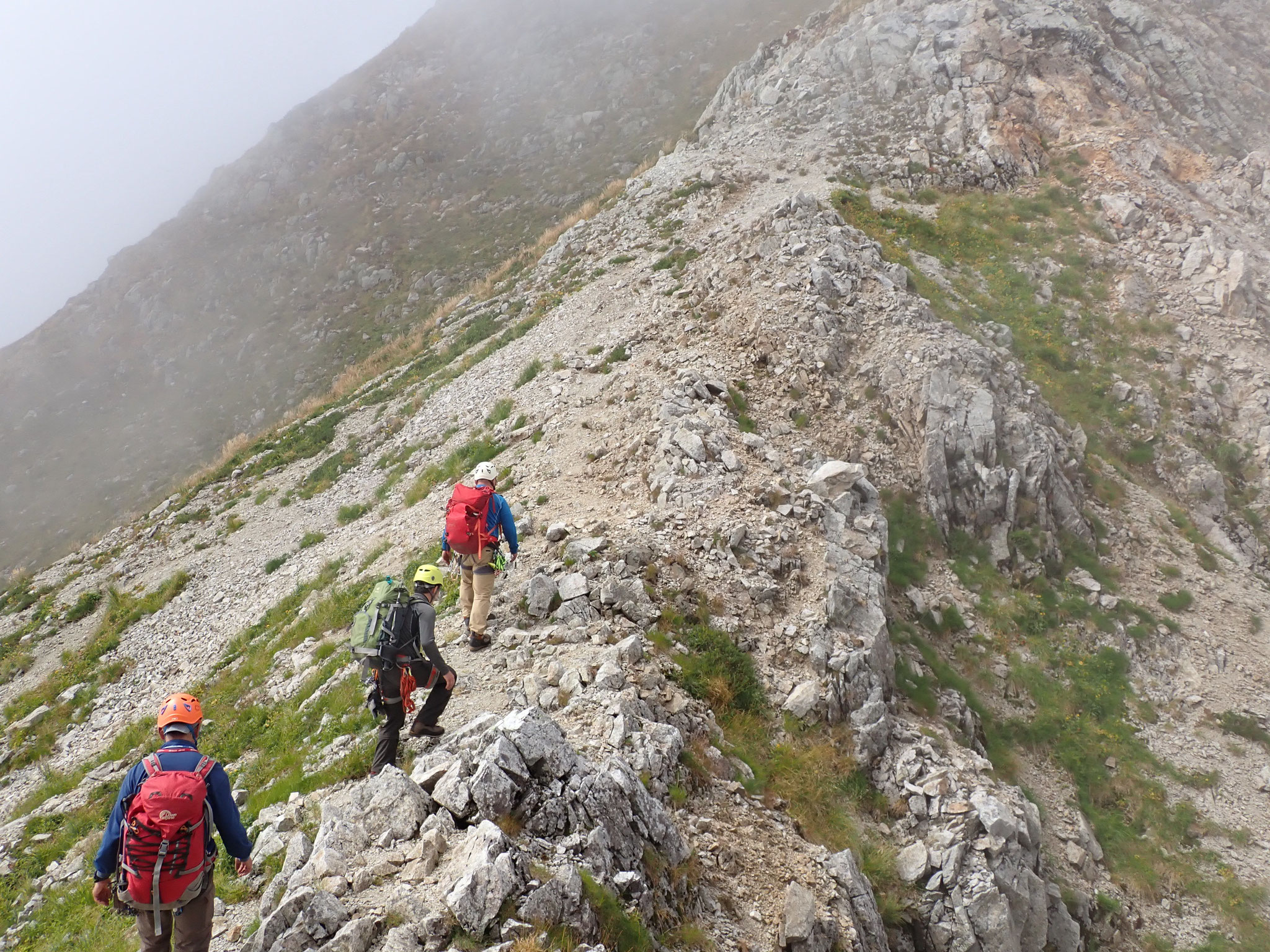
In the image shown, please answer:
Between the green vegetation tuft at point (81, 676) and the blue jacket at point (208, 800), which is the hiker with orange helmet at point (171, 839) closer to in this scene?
the blue jacket at point (208, 800)

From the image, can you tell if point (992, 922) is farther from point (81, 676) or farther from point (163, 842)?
point (81, 676)

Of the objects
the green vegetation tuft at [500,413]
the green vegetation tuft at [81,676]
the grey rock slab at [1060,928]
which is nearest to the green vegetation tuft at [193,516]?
the green vegetation tuft at [81,676]

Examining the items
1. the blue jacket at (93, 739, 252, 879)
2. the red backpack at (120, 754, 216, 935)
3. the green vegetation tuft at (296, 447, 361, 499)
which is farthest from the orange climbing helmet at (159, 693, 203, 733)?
the green vegetation tuft at (296, 447, 361, 499)

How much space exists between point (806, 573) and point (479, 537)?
20.4 feet

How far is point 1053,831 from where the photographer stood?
13117 mm

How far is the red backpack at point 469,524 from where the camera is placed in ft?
35.0

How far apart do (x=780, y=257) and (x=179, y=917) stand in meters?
21.8

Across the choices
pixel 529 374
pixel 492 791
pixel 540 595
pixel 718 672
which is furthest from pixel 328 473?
pixel 492 791

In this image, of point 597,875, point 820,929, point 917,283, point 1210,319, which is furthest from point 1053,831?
point 1210,319

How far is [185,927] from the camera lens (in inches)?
230

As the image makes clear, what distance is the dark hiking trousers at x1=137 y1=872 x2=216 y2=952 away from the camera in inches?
224

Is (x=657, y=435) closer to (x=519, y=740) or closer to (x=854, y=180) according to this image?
(x=519, y=740)

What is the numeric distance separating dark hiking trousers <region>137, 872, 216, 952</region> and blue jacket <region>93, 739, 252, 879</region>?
33cm

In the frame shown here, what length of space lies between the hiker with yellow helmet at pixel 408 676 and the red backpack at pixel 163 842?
100 inches
